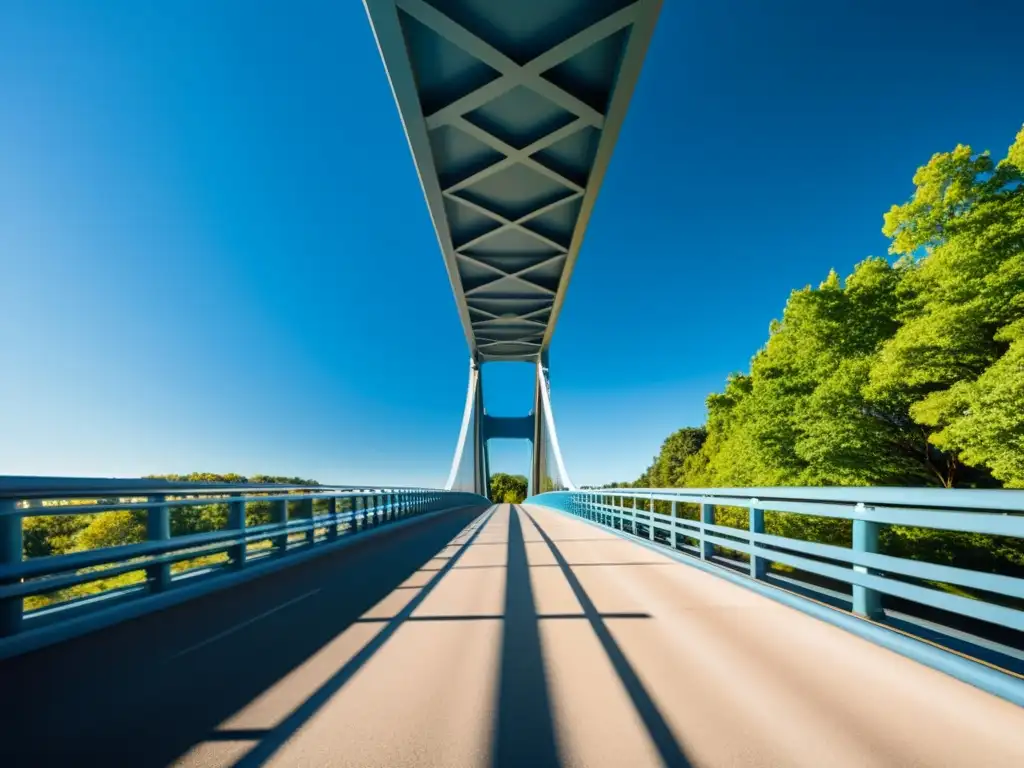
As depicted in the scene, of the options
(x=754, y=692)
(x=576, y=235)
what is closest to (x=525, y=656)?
(x=754, y=692)

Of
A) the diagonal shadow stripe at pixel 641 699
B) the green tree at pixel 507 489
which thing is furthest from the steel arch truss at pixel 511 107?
the green tree at pixel 507 489

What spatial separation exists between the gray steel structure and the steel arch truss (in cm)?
4

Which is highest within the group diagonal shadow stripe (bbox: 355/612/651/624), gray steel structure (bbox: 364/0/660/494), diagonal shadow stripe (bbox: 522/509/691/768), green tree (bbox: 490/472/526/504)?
gray steel structure (bbox: 364/0/660/494)

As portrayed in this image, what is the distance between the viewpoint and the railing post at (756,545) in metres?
5.20

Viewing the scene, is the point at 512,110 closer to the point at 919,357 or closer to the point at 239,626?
the point at 919,357

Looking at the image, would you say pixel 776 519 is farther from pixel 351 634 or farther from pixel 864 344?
pixel 351 634

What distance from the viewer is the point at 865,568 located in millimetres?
3680

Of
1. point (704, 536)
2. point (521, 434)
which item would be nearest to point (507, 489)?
point (521, 434)

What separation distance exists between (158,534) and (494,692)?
3.56m

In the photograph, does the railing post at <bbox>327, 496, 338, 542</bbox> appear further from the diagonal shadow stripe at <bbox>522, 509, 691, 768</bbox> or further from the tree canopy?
the tree canopy

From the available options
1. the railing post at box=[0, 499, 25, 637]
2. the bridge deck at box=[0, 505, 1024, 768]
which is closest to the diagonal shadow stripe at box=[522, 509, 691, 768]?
the bridge deck at box=[0, 505, 1024, 768]

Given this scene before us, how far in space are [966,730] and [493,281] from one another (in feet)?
95.2

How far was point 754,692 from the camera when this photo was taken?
2750mm

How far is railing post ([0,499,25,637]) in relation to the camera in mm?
3393
